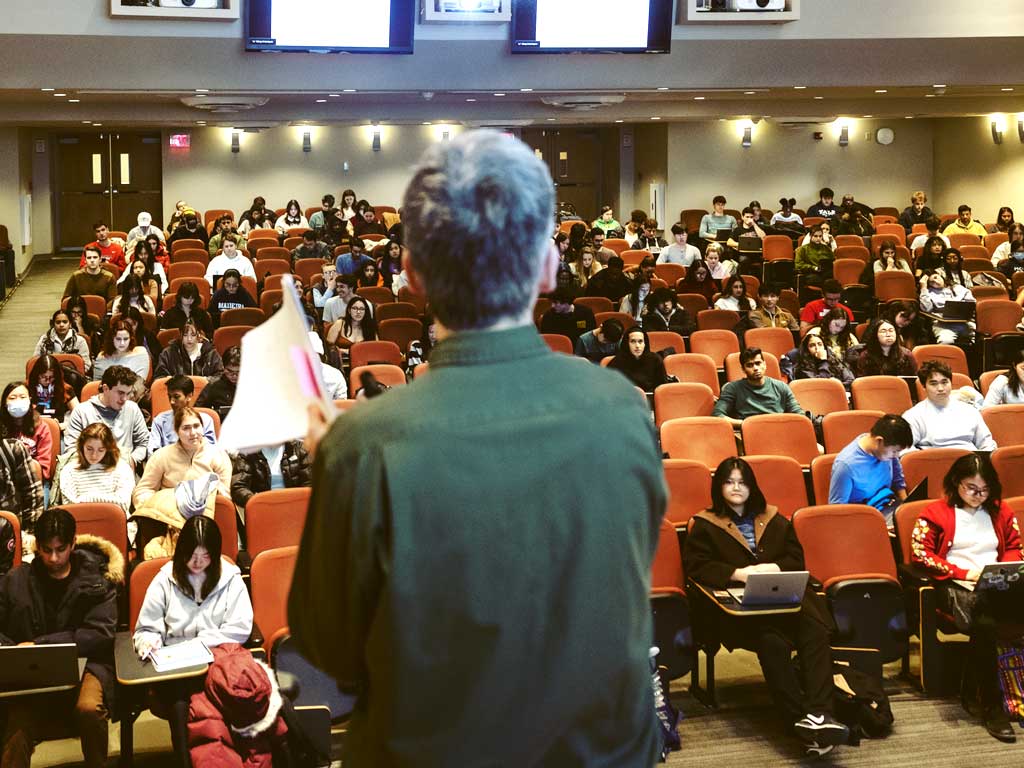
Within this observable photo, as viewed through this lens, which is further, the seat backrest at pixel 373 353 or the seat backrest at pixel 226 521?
the seat backrest at pixel 373 353

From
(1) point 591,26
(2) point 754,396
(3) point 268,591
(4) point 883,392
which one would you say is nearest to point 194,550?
(3) point 268,591

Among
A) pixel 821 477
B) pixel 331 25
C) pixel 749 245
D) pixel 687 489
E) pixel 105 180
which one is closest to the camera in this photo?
pixel 687 489

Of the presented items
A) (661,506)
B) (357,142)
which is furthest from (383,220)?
(661,506)

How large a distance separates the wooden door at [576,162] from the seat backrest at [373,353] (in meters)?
12.4

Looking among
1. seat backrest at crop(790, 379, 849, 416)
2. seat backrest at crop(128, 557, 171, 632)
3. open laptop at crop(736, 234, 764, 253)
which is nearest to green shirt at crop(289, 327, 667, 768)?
seat backrest at crop(128, 557, 171, 632)

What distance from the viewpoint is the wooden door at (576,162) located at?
21078 millimetres

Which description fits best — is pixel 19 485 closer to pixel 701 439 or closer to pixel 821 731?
pixel 701 439

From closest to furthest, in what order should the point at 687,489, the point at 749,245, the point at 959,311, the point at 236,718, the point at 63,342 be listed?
the point at 236,718, the point at 687,489, the point at 63,342, the point at 959,311, the point at 749,245

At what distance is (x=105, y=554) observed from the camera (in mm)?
4922

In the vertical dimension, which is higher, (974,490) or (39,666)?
(974,490)

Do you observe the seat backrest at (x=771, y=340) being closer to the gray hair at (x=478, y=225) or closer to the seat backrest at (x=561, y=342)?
the seat backrest at (x=561, y=342)

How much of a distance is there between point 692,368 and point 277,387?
7450 mm

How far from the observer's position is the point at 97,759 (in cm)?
434

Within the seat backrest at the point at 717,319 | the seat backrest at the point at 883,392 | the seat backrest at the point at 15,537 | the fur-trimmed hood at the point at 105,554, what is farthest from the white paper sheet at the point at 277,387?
the seat backrest at the point at 717,319
